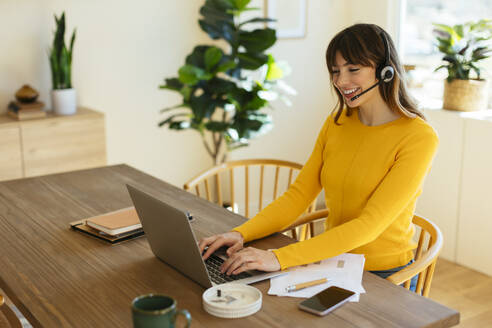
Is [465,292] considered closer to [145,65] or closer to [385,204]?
[385,204]

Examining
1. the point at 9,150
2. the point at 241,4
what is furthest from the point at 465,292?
the point at 9,150

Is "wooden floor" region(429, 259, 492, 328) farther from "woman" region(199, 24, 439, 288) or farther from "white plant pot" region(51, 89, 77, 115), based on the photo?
"white plant pot" region(51, 89, 77, 115)

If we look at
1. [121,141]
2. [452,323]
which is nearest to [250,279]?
[452,323]

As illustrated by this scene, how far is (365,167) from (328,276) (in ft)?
1.61

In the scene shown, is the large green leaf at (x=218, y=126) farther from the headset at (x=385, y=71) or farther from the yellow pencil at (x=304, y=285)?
the yellow pencil at (x=304, y=285)

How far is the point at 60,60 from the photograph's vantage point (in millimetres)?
3658

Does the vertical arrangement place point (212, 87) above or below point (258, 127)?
above

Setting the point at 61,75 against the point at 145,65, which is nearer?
the point at 61,75

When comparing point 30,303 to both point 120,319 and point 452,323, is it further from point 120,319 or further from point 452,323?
point 452,323

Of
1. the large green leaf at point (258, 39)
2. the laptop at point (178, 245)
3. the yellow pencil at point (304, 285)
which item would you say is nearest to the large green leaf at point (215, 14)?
the large green leaf at point (258, 39)

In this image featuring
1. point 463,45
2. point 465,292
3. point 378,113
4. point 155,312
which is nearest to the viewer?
point 155,312

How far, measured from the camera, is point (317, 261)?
1653mm

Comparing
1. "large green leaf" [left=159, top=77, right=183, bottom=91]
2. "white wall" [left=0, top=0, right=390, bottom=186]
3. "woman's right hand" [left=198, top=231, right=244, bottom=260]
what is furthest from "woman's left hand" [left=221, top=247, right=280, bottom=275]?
"white wall" [left=0, top=0, right=390, bottom=186]

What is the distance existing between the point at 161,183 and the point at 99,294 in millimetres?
972
